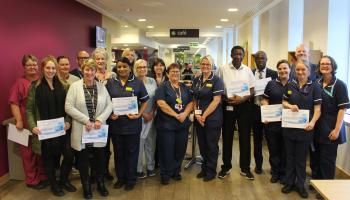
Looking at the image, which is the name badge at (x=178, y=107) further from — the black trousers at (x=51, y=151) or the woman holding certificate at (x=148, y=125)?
the black trousers at (x=51, y=151)

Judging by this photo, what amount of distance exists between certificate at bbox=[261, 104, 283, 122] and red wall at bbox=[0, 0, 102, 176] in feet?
10.4

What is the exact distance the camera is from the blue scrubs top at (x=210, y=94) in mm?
3742

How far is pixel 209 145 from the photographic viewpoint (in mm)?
3854

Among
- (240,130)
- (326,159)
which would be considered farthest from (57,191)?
(326,159)

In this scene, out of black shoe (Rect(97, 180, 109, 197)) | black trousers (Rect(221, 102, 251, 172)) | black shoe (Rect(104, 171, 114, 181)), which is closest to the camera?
black shoe (Rect(97, 180, 109, 197))

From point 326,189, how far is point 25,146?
3255 mm

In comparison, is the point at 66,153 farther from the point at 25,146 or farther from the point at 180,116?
the point at 180,116

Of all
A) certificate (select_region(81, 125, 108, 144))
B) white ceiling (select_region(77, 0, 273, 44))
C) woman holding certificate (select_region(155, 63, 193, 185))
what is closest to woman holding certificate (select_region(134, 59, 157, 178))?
woman holding certificate (select_region(155, 63, 193, 185))

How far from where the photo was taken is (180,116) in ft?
12.1

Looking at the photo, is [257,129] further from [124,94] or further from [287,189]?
[124,94]

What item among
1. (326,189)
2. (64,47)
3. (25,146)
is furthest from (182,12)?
(326,189)

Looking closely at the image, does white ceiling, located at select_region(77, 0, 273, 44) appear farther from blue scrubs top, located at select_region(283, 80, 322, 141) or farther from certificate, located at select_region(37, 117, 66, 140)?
certificate, located at select_region(37, 117, 66, 140)

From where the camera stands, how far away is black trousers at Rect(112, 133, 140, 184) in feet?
11.7

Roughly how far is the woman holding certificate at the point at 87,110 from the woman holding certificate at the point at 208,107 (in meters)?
1.08
